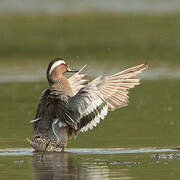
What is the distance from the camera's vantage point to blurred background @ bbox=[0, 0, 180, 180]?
13656mm

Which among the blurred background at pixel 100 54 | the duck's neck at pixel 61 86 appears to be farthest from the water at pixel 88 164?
the duck's neck at pixel 61 86

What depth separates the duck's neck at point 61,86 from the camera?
13.5 m

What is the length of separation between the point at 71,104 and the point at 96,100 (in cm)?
40

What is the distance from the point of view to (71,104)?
42.4ft

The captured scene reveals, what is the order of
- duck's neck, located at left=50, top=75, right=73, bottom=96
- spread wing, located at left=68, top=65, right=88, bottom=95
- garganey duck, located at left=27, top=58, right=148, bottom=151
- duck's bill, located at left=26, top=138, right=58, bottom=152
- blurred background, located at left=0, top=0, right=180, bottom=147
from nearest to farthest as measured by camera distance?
garganey duck, located at left=27, top=58, right=148, bottom=151 < duck's bill, located at left=26, top=138, right=58, bottom=152 < duck's neck, located at left=50, top=75, right=73, bottom=96 < spread wing, located at left=68, top=65, right=88, bottom=95 < blurred background, located at left=0, top=0, right=180, bottom=147

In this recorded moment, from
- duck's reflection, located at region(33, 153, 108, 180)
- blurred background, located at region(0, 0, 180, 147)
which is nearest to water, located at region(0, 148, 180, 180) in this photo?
duck's reflection, located at region(33, 153, 108, 180)

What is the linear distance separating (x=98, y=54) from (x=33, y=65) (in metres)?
2.71

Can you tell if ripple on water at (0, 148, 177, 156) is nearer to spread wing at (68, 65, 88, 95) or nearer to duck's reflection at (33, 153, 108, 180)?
duck's reflection at (33, 153, 108, 180)

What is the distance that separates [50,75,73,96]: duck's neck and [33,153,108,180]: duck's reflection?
1.12m

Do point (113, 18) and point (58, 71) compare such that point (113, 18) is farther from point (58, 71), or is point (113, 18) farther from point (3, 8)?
point (58, 71)

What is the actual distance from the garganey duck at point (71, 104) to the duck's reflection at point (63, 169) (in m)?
0.49

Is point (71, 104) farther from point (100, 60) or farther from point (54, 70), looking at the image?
point (100, 60)

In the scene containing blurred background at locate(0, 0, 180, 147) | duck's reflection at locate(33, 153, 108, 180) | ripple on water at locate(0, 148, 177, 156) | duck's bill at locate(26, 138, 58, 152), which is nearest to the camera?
duck's reflection at locate(33, 153, 108, 180)

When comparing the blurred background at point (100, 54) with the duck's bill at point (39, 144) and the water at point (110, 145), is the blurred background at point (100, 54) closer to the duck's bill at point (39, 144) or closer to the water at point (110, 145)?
the water at point (110, 145)
